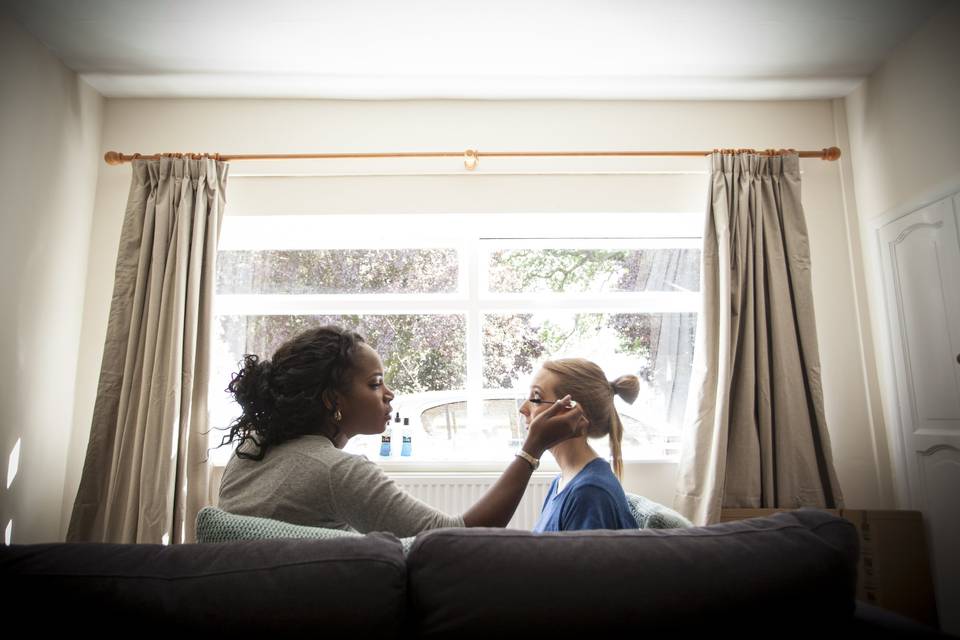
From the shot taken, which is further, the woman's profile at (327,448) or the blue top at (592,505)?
the blue top at (592,505)

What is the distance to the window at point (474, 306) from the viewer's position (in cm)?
310

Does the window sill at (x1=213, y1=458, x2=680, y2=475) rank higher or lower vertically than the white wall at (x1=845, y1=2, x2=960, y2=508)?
lower

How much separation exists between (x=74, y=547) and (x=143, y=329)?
6.67ft

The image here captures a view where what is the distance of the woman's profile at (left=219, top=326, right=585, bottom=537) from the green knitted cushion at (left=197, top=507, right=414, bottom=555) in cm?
16

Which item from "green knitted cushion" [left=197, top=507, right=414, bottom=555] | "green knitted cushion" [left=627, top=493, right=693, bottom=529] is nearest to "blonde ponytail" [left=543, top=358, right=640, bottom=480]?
"green knitted cushion" [left=627, top=493, right=693, bottom=529]

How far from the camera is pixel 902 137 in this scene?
264cm

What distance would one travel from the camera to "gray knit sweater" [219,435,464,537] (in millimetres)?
1254

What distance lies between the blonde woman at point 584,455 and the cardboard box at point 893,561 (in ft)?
3.53

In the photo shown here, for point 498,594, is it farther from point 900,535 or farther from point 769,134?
point 769,134

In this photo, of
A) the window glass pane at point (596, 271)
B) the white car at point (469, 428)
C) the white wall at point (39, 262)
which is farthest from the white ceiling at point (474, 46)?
the white car at point (469, 428)

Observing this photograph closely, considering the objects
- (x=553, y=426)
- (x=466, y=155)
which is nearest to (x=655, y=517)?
(x=553, y=426)

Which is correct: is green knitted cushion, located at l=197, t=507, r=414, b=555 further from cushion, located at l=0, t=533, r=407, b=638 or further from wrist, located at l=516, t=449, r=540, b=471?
wrist, located at l=516, t=449, r=540, b=471

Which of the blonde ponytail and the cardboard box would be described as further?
the cardboard box

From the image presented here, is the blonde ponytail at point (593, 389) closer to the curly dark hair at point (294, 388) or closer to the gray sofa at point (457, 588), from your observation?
the curly dark hair at point (294, 388)
